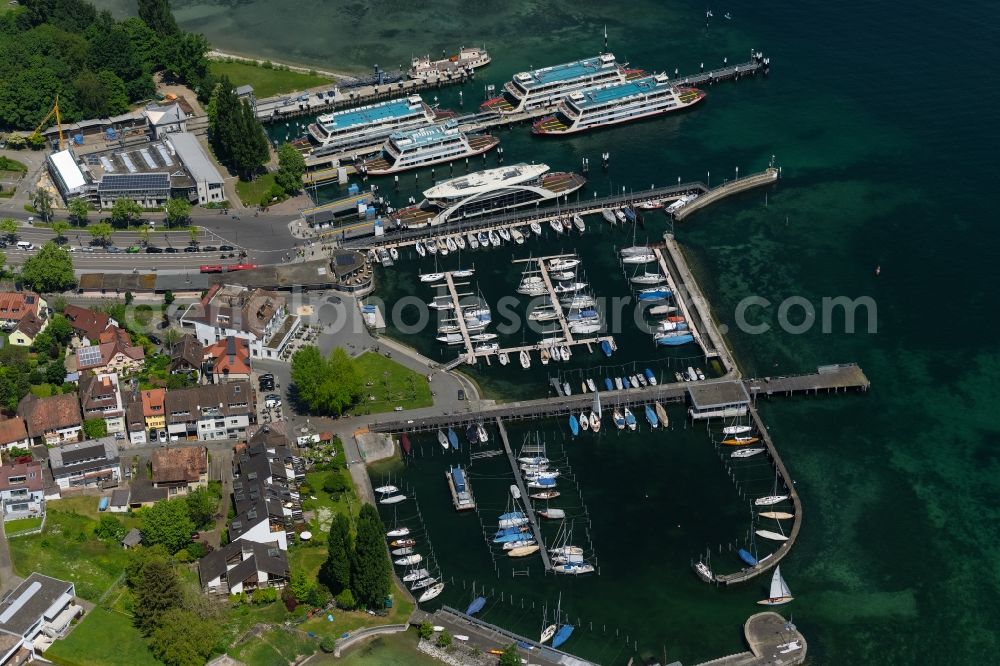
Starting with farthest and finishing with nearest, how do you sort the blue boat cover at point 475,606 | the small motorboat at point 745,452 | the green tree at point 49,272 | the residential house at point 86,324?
the green tree at point 49,272 → the residential house at point 86,324 → the small motorboat at point 745,452 → the blue boat cover at point 475,606

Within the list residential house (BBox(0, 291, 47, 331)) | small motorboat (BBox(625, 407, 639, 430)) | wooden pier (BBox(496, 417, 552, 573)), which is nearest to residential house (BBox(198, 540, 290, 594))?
wooden pier (BBox(496, 417, 552, 573))

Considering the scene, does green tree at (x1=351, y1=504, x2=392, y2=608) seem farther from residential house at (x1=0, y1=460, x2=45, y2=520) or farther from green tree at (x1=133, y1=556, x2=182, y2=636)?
residential house at (x1=0, y1=460, x2=45, y2=520)

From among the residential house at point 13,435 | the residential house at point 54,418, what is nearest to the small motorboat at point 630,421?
the residential house at point 54,418

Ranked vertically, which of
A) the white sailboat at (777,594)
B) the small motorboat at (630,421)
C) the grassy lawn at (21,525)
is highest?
the grassy lawn at (21,525)

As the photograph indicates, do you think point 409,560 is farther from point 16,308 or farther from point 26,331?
point 16,308

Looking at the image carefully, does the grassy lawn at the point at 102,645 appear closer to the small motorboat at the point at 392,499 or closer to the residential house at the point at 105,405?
the residential house at the point at 105,405

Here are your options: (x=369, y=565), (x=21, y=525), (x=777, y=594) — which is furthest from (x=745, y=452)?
(x=21, y=525)

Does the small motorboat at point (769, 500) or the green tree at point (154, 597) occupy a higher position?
the green tree at point (154, 597)
